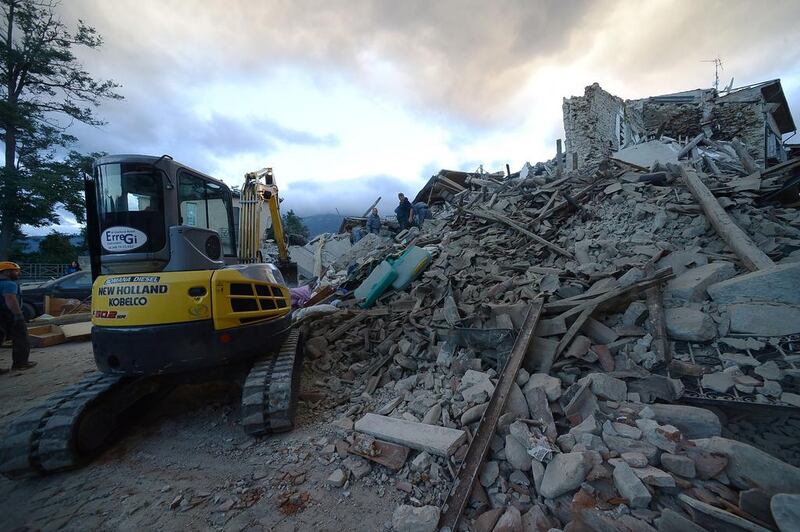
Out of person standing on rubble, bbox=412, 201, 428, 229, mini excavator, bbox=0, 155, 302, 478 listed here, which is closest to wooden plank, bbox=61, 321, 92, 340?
mini excavator, bbox=0, 155, 302, 478

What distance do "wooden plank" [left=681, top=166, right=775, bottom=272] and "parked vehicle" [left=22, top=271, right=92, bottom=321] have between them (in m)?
15.7

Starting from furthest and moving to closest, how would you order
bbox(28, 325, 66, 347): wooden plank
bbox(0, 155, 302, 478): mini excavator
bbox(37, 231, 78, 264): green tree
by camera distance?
bbox(37, 231, 78, 264): green tree → bbox(28, 325, 66, 347): wooden plank → bbox(0, 155, 302, 478): mini excavator

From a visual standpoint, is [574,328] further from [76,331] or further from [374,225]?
[76,331]

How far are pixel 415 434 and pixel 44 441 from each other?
3595 mm

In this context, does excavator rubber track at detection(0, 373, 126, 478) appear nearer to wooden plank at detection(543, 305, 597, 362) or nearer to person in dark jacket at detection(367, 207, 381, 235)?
wooden plank at detection(543, 305, 597, 362)

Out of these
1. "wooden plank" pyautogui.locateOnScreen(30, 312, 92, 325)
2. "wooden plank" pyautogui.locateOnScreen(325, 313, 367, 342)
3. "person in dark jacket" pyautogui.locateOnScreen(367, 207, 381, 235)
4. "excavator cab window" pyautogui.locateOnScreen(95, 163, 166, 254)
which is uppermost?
"person in dark jacket" pyautogui.locateOnScreen(367, 207, 381, 235)

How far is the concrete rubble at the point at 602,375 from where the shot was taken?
221cm

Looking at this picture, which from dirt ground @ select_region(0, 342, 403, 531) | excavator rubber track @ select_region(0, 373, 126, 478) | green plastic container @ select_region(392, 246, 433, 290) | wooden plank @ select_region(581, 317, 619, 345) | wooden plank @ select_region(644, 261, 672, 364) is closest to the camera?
dirt ground @ select_region(0, 342, 403, 531)

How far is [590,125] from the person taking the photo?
46.1 ft

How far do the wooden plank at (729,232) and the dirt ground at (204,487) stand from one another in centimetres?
502

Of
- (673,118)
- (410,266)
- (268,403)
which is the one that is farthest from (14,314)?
(673,118)

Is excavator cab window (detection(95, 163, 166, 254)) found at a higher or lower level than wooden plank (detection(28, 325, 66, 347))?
higher

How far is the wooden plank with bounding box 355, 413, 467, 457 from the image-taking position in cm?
287

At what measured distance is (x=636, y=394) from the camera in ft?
10.2
